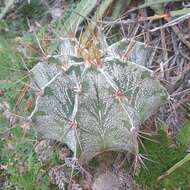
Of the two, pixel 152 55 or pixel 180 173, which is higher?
pixel 152 55

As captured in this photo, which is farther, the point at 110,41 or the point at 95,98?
the point at 110,41

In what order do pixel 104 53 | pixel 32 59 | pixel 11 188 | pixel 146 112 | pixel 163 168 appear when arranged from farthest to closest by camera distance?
pixel 32 59 → pixel 11 188 → pixel 163 168 → pixel 146 112 → pixel 104 53

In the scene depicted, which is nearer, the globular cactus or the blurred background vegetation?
the globular cactus

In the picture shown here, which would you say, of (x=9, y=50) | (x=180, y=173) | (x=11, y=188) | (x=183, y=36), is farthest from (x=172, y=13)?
(x=11, y=188)

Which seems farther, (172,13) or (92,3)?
(92,3)

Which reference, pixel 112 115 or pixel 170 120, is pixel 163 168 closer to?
pixel 170 120

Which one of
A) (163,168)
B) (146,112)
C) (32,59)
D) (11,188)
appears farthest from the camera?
(32,59)

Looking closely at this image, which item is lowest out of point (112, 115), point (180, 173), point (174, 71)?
point (180, 173)

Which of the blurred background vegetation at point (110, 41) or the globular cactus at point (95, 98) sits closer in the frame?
the globular cactus at point (95, 98)
